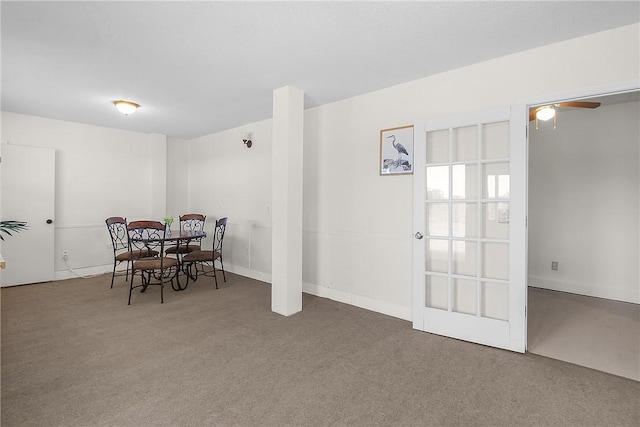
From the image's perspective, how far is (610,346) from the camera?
274 cm

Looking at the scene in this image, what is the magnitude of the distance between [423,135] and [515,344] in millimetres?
2046

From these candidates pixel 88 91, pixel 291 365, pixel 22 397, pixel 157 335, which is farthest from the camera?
pixel 88 91

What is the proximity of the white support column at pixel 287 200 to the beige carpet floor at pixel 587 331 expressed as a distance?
236 cm

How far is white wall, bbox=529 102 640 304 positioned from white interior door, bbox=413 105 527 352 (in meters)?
2.53

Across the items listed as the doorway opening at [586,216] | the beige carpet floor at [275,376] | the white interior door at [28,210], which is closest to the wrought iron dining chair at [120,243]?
the white interior door at [28,210]

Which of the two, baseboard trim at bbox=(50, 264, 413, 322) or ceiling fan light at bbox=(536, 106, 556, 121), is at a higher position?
ceiling fan light at bbox=(536, 106, 556, 121)

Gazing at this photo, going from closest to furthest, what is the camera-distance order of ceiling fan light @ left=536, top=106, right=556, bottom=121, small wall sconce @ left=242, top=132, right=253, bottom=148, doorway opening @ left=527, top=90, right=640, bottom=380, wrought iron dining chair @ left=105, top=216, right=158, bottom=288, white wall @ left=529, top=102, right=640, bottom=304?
ceiling fan light @ left=536, top=106, right=556, bottom=121
doorway opening @ left=527, top=90, right=640, bottom=380
white wall @ left=529, top=102, right=640, bottom=304
wrought iron dining chair @ left=105, top=216, right=158, bottom=288
small wall sconce @ left=242, top=132, right=253, bottom=148

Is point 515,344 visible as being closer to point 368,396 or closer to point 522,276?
point 522,276

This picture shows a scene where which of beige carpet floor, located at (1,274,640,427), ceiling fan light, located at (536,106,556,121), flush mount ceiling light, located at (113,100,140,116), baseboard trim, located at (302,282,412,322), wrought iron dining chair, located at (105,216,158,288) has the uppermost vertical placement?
flush mount ceiling light, located at (113,100,140,116)

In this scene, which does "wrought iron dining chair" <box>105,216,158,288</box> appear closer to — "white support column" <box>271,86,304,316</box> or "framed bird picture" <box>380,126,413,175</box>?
"white support column" <box>271,86,304,316</box>

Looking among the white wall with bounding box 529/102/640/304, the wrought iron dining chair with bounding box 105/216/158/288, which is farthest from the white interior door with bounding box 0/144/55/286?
the white wall with bounding box 529/102/640/304

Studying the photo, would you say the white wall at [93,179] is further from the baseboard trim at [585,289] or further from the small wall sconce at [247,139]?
the baseboard trim at [585,289]

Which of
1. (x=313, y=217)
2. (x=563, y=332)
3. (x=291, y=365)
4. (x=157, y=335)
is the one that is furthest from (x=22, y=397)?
(x=563, y=332)

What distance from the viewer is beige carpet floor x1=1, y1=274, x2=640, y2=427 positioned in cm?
184
